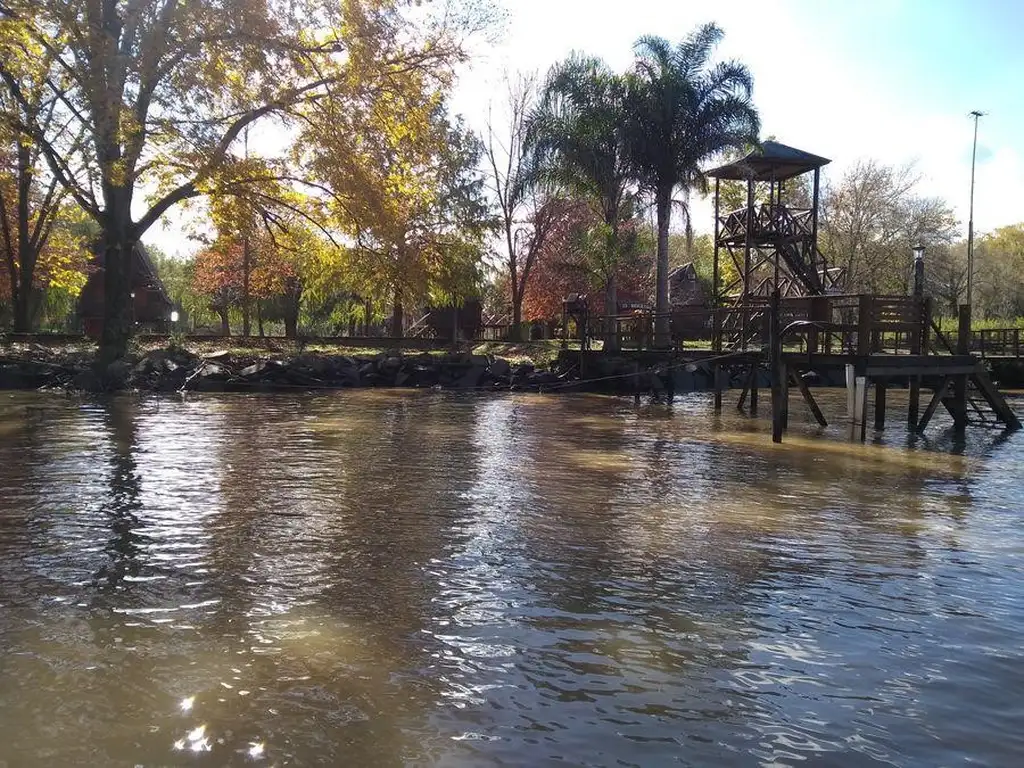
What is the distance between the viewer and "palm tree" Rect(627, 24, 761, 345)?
31312mm

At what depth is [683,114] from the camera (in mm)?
31391

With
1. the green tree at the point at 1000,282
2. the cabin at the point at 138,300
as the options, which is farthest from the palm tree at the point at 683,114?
the green tree at the point at 1000,282

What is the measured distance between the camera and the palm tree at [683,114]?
3131 cm

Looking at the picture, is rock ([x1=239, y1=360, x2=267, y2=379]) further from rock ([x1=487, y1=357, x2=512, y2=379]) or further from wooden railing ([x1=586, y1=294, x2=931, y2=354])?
wooden railing ([x1=586, y1=294, x2=931, y2=354])

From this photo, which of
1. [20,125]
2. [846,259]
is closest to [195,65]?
[20,125]

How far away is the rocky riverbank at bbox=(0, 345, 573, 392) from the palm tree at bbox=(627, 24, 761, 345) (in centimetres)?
665

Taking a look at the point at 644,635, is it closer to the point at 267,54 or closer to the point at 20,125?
the point at 267,54

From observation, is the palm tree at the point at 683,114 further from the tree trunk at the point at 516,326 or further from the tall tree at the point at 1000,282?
the tall tree at the point at 1000,282

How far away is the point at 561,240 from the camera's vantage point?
42344 mm

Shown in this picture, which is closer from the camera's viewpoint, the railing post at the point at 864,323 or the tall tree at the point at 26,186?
the railing post at the point at 864,323

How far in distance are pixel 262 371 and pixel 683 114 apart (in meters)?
18.8

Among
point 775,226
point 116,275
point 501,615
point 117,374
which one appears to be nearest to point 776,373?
point 501,615

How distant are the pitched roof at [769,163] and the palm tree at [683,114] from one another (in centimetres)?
67

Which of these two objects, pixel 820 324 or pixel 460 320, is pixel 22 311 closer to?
pixel 460 320
